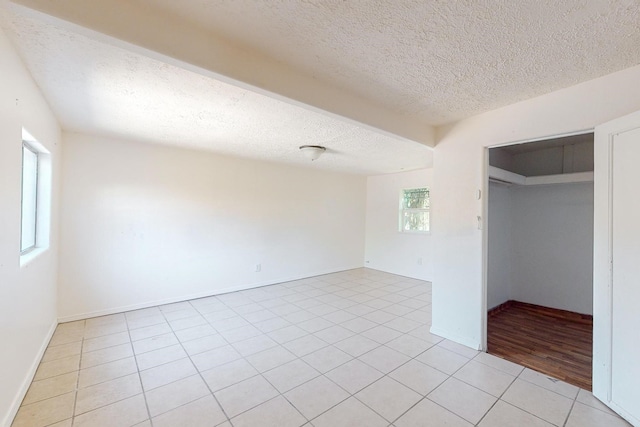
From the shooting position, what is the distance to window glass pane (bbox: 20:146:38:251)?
2323 millimetres

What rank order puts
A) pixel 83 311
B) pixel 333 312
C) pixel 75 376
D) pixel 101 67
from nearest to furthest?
1. pixel 101 67
2. pixel 75 376
3. pixel 83 311
4. pixel 333 312

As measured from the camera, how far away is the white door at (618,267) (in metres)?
1.69

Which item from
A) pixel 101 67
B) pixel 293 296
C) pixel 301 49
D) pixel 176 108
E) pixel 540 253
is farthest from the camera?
pixel 293 296

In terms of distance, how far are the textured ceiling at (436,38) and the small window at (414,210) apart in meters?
3.53

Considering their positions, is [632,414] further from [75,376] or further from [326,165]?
[326,165]

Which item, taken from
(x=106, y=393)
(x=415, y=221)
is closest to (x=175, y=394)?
(x=106, y=393)

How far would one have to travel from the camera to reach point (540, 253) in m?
3.95

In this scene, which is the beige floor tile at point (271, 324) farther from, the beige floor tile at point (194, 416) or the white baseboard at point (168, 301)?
the white baseboard at point (168, 301)

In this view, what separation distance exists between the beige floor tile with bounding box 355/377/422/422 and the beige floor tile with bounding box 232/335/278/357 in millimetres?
1097

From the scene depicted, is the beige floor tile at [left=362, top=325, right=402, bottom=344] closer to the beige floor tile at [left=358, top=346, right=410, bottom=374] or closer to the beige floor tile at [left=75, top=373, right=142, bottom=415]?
the beige floor tile at [left=358, top=346, right=410, bottom=374]

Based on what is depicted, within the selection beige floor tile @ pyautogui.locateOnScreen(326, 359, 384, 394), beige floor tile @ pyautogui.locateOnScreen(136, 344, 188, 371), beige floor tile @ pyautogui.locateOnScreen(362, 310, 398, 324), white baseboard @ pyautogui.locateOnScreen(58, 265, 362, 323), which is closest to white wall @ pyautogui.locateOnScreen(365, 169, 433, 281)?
white baseboard @ pyautogui.locateOnScreen(58, 265, 362, 323)

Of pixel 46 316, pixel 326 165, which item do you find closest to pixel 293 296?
pixel 326 165

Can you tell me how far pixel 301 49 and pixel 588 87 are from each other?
216cm

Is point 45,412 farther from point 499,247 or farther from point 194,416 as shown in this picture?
point 499,247
